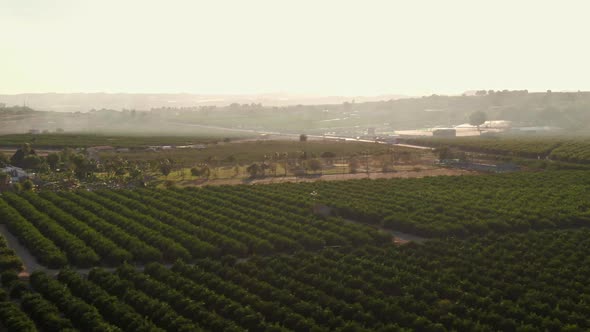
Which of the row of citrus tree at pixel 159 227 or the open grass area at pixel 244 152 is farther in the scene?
the open grass area at pixel 244 152

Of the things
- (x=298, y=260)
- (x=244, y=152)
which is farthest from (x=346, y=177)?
(x=298, y=260)

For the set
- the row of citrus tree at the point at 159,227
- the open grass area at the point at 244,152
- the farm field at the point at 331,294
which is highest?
the open grass area at the point at 244,152

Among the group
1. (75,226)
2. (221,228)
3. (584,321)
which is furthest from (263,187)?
(584,321)

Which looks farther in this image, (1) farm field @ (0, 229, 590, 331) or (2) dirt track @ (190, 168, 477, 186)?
(2) dirt track @ (190, 168, 477, 186)

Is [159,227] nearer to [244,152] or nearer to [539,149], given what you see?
[244,152]

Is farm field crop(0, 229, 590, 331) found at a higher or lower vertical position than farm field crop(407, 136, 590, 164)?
lower

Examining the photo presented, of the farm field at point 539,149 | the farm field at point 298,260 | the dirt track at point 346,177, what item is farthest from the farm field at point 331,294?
the farm field at point 539,149

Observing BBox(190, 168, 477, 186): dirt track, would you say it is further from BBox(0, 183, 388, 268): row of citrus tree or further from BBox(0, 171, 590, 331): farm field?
BBox(0, 183, 388, 268): row of citrus tree

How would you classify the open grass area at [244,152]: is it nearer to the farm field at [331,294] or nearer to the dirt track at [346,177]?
the dirt track at [346,177]

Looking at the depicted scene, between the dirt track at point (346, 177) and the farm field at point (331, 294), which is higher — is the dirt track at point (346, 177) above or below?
above

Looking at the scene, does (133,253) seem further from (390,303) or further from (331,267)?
(390,303)

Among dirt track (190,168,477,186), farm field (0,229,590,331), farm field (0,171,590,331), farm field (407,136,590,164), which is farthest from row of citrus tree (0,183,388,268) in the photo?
farm field (407,136,590,164)
